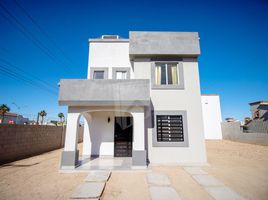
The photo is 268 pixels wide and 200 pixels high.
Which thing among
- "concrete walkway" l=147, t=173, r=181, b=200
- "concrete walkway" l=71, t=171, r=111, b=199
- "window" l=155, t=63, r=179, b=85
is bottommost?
"concrete walkway" l=147, t=173, r=181, b=200

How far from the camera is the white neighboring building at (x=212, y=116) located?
69.2 feet

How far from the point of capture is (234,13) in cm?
883

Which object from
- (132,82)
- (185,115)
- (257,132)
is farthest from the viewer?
(257,132)

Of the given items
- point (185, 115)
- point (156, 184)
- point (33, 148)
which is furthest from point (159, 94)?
point (33, 148)

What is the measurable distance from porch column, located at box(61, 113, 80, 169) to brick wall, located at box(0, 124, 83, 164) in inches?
161

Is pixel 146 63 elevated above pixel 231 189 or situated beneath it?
elevated above

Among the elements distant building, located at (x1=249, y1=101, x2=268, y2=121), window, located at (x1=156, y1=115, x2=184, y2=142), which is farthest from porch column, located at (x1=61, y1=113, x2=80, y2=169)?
distant building, located at (x1=249, y1=101, x2=268, y2=121)

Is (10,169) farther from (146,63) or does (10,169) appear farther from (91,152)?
(146,63)

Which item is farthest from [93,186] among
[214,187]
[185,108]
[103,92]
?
[185,108]

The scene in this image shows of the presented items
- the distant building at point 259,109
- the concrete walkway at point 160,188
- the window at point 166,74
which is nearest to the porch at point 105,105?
the concrete walkway at point 160,188

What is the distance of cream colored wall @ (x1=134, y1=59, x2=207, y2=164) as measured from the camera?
7754mm

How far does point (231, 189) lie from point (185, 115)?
420 centimetres

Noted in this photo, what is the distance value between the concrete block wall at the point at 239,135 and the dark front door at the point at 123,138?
1604cm

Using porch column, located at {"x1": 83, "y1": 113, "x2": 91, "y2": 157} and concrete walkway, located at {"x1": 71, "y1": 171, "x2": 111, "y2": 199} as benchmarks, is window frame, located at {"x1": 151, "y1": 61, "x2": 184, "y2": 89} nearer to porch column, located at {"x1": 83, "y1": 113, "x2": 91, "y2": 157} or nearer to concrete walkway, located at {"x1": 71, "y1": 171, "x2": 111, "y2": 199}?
porch column, located at {"x1": 83, "y1": 113, "x2": 91, "y2": 157}
